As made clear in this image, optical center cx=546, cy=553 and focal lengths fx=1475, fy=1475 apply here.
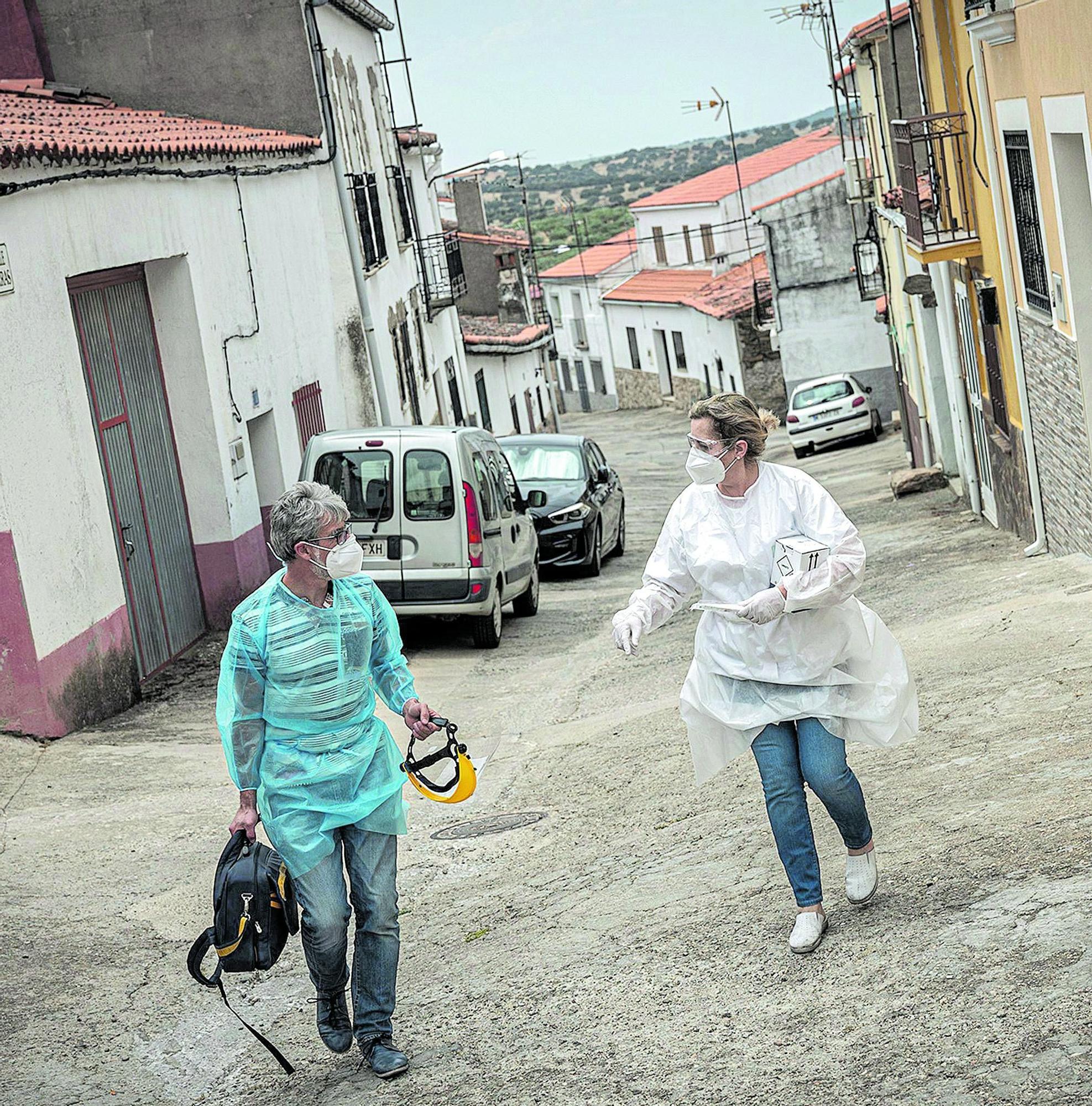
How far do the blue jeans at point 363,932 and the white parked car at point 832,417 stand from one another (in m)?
30.0

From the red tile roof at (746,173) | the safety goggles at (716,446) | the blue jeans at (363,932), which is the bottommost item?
the blue jeans at (363,932)

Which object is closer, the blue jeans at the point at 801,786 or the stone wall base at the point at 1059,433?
the blue jeans at the point at 801,786

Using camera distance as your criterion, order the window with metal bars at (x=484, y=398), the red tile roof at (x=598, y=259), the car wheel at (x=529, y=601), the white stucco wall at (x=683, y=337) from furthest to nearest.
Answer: the red tile roof at (x=598, y=259)
the white stucco wall at (x=683, y=337)
the window with metal bars at (x=484, y=398)
the car wheel at (x=529, y=601)

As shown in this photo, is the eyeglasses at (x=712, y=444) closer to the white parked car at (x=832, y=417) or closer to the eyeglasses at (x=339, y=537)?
the eyeglasses at (x=339, y=537)

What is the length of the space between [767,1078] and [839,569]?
1544 mm

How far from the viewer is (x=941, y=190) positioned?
15.1 metres

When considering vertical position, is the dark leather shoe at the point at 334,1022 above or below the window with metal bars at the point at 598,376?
below

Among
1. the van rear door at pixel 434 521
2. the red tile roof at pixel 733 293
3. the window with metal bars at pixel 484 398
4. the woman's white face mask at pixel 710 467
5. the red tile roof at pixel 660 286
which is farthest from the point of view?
the red tile roof at pixel 660 286

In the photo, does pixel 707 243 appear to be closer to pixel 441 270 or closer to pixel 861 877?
pixel 441 270

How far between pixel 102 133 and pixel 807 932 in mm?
11427

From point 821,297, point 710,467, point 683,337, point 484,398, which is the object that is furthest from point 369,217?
point 683,337

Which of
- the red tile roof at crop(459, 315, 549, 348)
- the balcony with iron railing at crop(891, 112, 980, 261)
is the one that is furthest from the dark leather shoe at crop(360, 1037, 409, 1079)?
the red tile roof at crop(459, 315, 549, 348)

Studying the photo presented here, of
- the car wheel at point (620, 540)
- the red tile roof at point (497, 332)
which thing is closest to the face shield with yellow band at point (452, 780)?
the car wheel at point (620, 540)

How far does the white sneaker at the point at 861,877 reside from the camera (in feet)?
16.2
